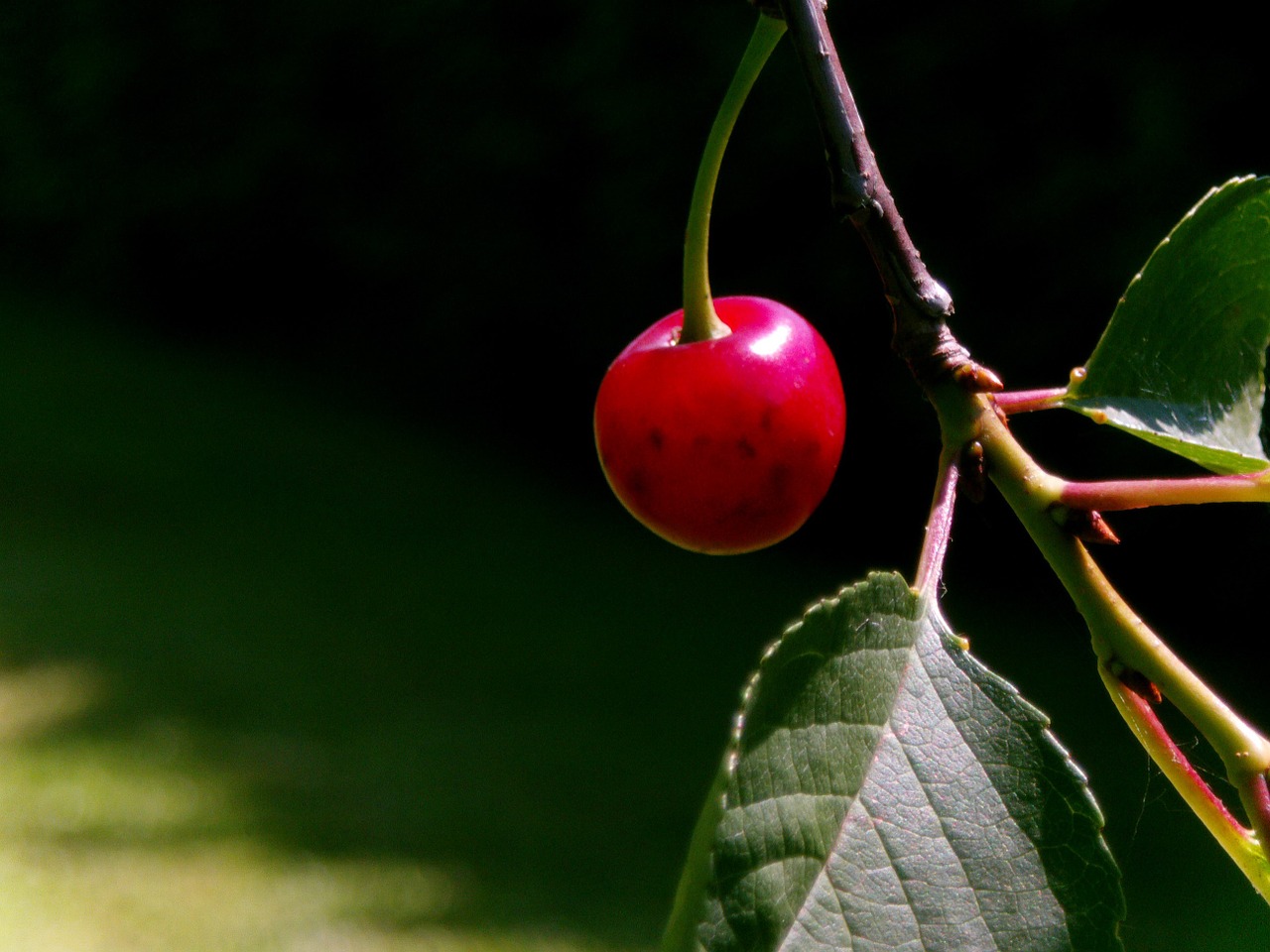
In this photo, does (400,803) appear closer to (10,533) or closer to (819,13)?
(10,533)

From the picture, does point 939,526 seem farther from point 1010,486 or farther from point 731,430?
point 731,430

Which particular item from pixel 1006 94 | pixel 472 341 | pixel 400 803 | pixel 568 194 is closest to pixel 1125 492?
pixel 400 803

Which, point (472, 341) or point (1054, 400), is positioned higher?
point (472, 341)

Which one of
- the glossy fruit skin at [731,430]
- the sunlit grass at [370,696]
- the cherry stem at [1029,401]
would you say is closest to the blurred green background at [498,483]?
the sunlit grass at [370,696]

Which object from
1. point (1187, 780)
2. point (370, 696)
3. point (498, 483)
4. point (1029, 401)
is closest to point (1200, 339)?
point (1029, 401)

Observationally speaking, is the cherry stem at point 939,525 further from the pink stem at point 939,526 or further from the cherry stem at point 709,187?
the cherry stem at point 709,187

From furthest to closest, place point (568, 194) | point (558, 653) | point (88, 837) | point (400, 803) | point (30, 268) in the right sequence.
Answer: point (30, 268), point (568, 194), point (558, 653), point (400, 803), point (88, 837)
